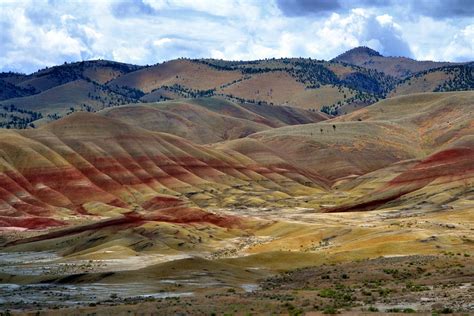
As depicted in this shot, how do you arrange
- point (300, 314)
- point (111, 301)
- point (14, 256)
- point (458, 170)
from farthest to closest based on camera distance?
point (458, 170) < point (14, 256) < point (111, 301) < point (300, 314)

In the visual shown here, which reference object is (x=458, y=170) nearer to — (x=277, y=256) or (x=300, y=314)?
(x=277, y=256)

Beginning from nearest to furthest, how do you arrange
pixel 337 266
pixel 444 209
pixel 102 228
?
pixel 337 266 → pixel 102 228 → pixel 444 209

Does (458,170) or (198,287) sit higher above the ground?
(458,170)

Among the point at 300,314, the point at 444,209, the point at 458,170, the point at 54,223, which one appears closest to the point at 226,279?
the point at 300,314

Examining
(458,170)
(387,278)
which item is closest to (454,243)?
(387,278)

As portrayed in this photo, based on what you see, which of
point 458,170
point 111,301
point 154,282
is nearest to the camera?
point 111,301

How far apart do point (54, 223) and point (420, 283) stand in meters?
124

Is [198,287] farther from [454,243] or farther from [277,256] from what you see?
[454,243]

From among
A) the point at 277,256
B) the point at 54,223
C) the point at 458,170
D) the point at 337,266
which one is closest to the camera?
the point at 337,266

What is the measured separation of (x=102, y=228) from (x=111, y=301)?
74.2 meters

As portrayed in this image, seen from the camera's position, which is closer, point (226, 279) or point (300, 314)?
point (300, 314)

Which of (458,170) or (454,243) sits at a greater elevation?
(458,170)

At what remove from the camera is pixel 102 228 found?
429ft

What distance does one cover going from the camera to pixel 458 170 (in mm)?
184625
